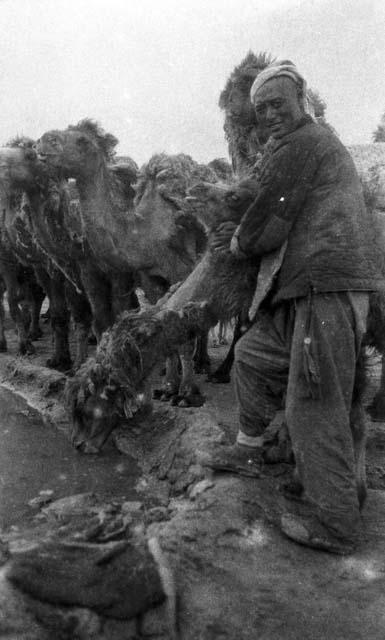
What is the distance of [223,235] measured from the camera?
3576 mm

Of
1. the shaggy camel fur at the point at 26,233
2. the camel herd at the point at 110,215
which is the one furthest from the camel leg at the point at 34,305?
the camel herd at the point at 110,215

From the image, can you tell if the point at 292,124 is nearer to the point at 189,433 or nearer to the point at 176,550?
the point at 176,550

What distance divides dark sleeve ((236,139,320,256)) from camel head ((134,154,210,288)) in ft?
9.81

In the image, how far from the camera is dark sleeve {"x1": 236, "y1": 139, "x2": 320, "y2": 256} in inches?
118

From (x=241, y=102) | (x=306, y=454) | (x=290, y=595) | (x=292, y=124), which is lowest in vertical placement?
(x=290, y=595)

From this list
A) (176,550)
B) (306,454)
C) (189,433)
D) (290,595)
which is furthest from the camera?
(189,433)

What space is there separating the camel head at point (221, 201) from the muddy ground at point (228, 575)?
5.09 feet

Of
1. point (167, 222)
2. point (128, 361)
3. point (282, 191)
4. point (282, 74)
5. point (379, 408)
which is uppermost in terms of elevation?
point (282, 74)

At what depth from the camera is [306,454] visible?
10.0 ft

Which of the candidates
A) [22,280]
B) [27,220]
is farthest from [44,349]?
[27,220]

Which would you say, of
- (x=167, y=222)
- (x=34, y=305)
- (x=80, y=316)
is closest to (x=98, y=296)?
(x=80, y=316)

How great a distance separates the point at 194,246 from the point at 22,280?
4.46 metres

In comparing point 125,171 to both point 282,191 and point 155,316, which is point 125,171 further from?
point 282,191

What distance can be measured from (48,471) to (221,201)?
7.87 ft
